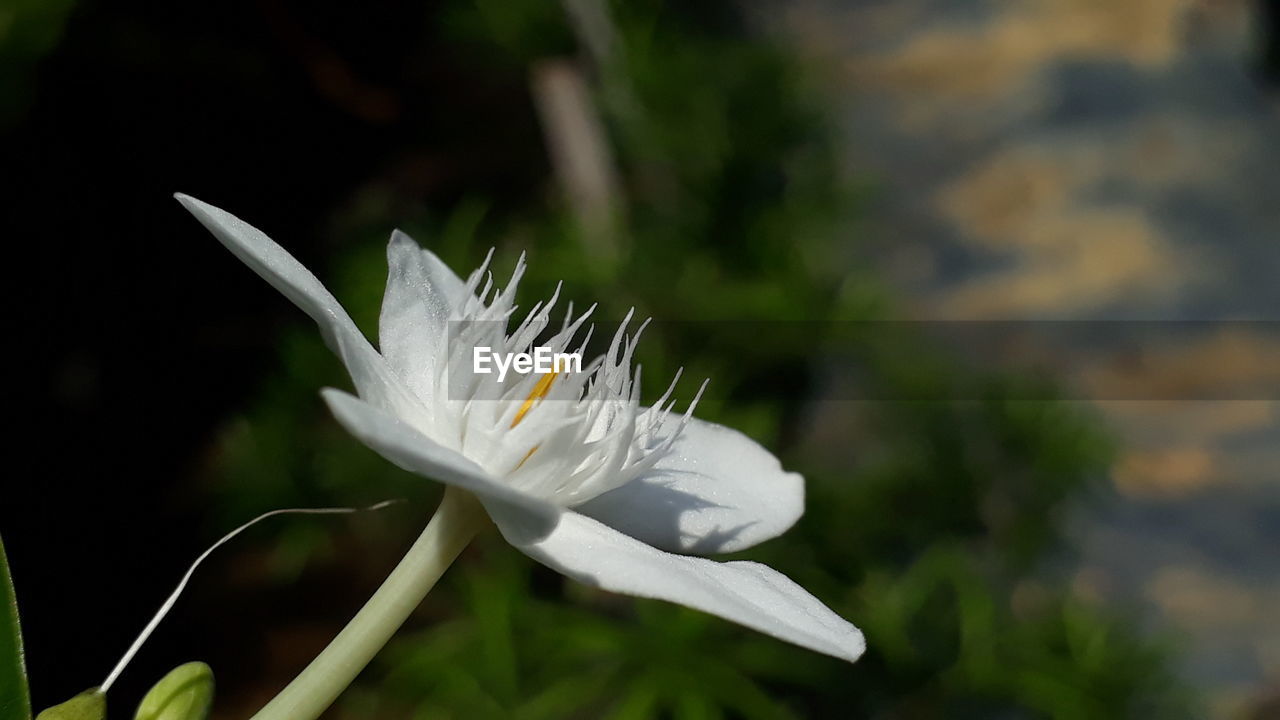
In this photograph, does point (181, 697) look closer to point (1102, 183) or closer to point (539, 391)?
point (539, 391)

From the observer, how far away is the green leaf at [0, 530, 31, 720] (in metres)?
0.23

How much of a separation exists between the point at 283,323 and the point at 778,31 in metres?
0.76

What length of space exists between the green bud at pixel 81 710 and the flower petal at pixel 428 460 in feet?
0.29

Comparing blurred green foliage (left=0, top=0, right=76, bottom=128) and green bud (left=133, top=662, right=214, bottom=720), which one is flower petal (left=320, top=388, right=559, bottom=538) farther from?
blurred green foliage (left=0, top=0, right=76, bottom=128)

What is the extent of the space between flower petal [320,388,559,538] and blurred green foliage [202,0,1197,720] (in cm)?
52

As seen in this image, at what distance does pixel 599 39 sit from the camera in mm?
1103

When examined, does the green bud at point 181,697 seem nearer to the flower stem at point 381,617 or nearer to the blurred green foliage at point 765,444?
the flower stem at point 381,617

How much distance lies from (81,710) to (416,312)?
16 centimetres

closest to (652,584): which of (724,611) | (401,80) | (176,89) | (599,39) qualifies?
(724,611)

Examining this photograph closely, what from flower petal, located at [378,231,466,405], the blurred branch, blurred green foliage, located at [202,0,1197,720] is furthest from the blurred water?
flower petal, located at [378,231,466,405]

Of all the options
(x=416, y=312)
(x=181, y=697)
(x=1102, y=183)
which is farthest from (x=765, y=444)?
(x=1102, y=183)

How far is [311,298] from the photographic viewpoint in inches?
10.5

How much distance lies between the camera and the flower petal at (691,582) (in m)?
→ 0.24

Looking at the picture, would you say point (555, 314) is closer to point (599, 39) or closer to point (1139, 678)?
point (599, 39)
